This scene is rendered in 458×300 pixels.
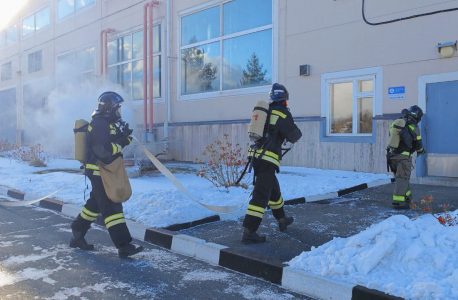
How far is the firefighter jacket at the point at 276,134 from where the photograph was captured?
15.8 feet

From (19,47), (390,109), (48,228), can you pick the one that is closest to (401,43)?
(390,109)

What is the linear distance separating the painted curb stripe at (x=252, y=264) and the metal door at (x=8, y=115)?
86.3ft

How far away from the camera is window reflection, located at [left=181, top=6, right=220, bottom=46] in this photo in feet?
45.4

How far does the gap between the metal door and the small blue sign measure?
80.1 ft

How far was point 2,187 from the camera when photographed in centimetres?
996

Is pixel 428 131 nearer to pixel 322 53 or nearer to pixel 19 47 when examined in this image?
pixel 322 53

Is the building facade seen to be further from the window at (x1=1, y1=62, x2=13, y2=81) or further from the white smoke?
the window at (x1=1, y1=62, x2=13, y2=81)

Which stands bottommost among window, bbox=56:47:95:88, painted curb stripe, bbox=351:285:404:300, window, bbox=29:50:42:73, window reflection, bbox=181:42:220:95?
painted curb stripe, bbox=351:285:404:300

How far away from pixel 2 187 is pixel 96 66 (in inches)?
391

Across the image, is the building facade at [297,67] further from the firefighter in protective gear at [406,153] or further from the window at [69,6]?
the firefighter in protective gear at [406,153]

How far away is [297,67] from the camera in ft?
36.8

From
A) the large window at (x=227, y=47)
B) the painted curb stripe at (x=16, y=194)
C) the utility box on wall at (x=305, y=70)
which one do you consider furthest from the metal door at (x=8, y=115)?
the utility box on wall at (x=305, y=70)

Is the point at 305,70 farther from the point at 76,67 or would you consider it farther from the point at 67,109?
the point at 76,67

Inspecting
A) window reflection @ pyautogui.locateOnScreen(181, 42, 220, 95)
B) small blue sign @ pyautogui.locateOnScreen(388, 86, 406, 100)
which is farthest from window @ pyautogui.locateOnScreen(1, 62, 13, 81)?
→ small blue sign @ pyautogui.locateOnScreen(388, 86, 406, 100)
